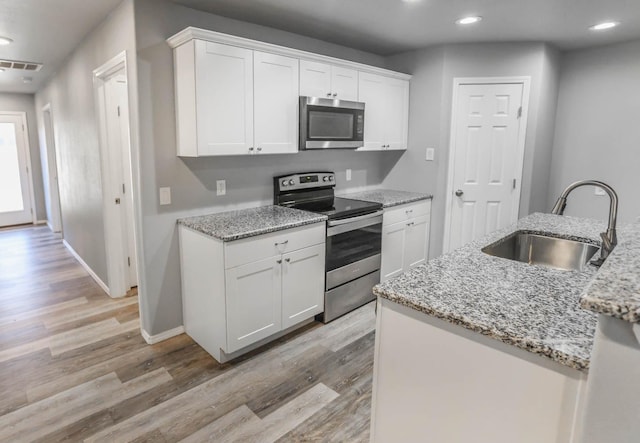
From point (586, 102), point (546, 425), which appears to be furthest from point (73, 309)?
point (586, 102)

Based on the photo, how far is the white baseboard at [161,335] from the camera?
114 inches

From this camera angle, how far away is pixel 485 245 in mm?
1958

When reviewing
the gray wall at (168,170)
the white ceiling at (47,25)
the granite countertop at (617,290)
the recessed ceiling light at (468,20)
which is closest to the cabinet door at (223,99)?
the gray wall at (168,170)

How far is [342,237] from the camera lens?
3.18m

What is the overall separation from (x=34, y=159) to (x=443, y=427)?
8.05m

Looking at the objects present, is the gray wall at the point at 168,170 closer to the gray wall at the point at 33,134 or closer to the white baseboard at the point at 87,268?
the white baseboard at the point at 87,268

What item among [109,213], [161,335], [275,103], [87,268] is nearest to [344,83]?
[275,103]

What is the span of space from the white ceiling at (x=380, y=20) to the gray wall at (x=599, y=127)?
252 mm

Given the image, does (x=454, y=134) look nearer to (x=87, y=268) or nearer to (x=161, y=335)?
(x=161, y=335)

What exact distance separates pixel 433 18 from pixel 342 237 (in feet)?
6.05

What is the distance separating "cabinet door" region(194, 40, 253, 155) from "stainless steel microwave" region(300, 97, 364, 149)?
1.65 ft

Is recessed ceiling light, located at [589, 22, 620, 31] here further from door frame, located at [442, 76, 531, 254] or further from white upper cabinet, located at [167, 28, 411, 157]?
white upper cabinet, located at [167, 28, 411, 157]

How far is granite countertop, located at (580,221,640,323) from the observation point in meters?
0.70

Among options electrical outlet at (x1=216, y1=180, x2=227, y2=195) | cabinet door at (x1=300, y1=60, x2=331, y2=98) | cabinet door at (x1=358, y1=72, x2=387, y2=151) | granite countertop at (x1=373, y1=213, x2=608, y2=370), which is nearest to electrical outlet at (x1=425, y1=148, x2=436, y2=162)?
cabinet door at (x1=358, y1=72, x2=387, y2=151)
